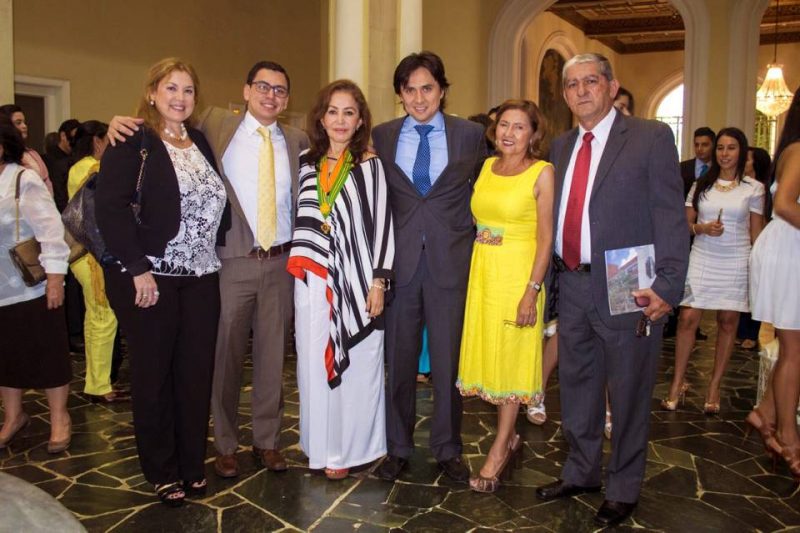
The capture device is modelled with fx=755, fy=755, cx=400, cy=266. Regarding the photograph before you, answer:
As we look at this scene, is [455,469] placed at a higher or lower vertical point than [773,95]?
lower

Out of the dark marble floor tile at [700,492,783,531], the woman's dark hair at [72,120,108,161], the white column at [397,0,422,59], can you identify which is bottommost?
the dark marble floor tile at [700,492,783,531]

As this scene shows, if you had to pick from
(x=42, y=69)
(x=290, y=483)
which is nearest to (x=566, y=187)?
(x=290, y=483)

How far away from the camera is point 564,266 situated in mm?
3189

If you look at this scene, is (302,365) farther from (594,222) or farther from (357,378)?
(594,222)

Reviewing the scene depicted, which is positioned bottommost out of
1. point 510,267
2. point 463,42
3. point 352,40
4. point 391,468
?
point 391,468

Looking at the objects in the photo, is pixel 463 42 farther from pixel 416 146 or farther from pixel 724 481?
pixel 724 481

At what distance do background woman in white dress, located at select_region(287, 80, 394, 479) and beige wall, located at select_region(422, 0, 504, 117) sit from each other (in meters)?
7.30

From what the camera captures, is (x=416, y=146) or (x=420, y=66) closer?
(x=420, y=66)

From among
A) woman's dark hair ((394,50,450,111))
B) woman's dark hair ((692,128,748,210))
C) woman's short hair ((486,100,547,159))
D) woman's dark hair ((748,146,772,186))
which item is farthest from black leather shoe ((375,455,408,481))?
woman's dark hair ((748,146,772,186))

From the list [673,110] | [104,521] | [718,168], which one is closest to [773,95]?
[673,110]

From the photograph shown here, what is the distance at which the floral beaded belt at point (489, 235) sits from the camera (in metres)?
3.28

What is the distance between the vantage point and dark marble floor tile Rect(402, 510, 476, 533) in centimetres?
301

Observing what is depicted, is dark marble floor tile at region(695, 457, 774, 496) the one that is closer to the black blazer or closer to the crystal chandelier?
the black blazer

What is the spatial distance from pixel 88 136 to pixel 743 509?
14.0ft
